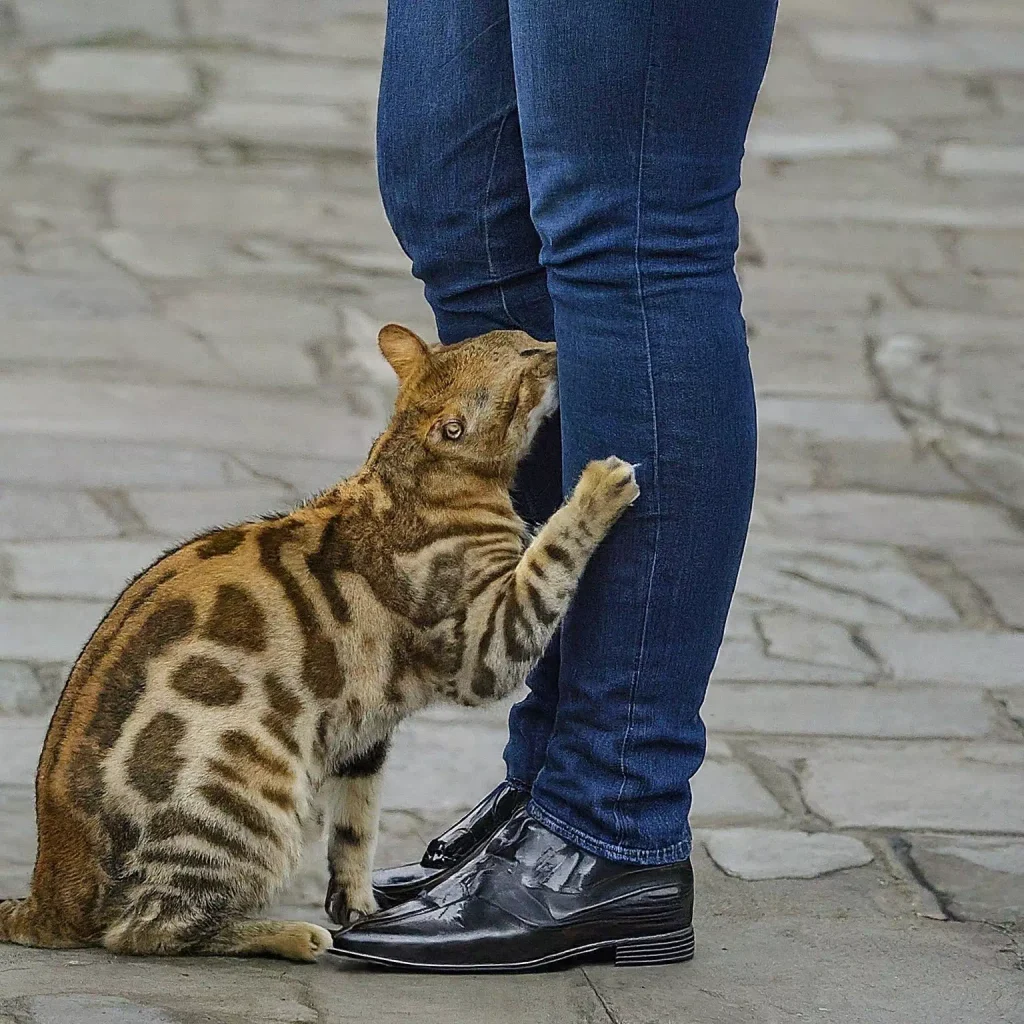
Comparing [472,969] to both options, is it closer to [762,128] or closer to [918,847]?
[918,847]

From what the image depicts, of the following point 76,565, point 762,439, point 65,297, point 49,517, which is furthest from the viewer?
point 65,297

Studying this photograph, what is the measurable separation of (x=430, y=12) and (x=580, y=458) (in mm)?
579

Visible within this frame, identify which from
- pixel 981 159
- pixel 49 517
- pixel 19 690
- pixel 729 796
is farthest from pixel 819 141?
pixel 19 690

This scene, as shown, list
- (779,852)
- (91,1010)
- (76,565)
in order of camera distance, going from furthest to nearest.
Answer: (76,565)
(779,852)
(91,1010)

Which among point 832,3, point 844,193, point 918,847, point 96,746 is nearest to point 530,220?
point 96,746

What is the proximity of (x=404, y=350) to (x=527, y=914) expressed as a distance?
844mm

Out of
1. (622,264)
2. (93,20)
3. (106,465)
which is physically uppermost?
(622,264)

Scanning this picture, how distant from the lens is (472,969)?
79.4 inches

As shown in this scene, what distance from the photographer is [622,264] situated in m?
1.89

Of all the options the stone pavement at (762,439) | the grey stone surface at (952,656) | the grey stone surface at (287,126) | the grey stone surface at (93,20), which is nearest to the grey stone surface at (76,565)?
the stone pavement at (762,439)

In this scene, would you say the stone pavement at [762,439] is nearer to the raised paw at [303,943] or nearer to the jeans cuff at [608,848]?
the raised paw at [303,943]

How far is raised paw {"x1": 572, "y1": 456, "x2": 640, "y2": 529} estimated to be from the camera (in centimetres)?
194

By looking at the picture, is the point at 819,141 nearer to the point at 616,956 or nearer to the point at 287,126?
the point at 287,126

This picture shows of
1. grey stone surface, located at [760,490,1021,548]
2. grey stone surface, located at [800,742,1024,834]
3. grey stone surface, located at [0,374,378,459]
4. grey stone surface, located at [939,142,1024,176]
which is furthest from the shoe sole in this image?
grey stone surface, located at [939,142,1024,176]
